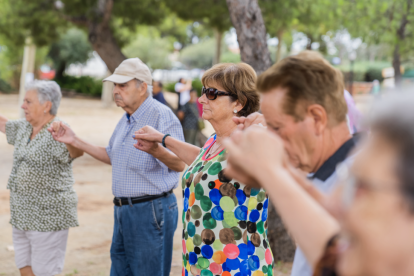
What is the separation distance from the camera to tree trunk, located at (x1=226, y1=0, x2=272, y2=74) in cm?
500

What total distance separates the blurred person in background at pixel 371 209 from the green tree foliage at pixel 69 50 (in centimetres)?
3659

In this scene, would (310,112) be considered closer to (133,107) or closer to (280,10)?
(133,107)

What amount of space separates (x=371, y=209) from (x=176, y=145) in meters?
2.10

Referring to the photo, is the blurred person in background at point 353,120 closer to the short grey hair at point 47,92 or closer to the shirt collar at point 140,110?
the shirt collar at point 140,110

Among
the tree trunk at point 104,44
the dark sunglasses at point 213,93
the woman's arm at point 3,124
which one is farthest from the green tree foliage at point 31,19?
the dark sunglasses at point 213,93

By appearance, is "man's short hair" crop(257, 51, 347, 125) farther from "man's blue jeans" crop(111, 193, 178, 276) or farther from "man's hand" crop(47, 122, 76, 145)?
"man's hand" crop(47, 122, 76, 145)

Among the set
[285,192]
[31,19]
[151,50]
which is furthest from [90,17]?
[151,50]

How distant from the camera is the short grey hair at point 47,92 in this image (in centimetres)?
346

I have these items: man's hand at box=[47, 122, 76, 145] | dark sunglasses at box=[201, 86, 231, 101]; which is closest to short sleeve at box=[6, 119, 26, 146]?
man's hand at box=[47, 122, 76, 145]

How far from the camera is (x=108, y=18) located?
31.4 feet

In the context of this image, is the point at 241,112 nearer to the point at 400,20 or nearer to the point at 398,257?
the point at 398,257

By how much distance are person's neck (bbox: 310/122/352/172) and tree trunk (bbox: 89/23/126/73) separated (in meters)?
8.58

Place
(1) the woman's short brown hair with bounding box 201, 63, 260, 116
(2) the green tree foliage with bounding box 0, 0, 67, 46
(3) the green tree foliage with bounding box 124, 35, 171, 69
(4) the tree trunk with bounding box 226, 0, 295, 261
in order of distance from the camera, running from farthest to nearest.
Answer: (3) the green tree foliage with bounding box 124, 35, 171, 69 → (2) the green tree foliage with bounding box 0, 0, 67, 46 → (4) the tree trunk with bounding box 226, 0, 295, 261 → (1) the woman's short brown hair with bounding box 201, 63, 260, 116

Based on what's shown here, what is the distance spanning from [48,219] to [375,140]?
316 cm
